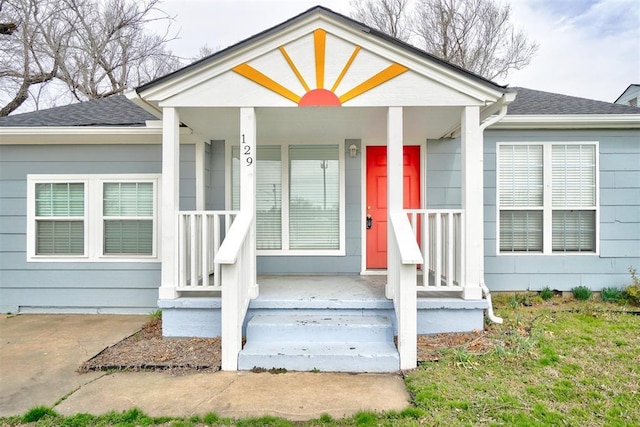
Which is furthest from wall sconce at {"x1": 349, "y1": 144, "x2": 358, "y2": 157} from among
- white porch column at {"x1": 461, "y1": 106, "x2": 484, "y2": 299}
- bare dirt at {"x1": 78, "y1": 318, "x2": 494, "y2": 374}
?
bare dirt at {"x1": 78, "y1": 318, "x2": 494, "y2": 374}

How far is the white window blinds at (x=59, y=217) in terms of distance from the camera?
5.15m

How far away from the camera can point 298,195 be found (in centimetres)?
543

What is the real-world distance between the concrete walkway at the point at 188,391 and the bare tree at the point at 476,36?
1500cm

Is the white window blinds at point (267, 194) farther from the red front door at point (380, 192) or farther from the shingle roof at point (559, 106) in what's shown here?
the shingle roof at point (559, 106)

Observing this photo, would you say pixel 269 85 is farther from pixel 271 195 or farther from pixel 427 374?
pixel 427 374

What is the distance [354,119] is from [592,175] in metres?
3.66

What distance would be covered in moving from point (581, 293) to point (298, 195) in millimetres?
4250

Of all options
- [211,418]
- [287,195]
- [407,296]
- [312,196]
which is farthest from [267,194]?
[211,418]

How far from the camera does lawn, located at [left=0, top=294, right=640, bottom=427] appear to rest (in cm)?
Result: 238

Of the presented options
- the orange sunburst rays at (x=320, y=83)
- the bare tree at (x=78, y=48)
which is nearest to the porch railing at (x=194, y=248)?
the orange sunburst rays at (x=320, y=83)

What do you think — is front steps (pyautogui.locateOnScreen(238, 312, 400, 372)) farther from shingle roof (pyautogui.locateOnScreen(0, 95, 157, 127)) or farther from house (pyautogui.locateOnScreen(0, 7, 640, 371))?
shingle roof (pyautogui.locateOnScreen(0, 95, 157, 127))

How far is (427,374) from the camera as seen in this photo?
298 cm

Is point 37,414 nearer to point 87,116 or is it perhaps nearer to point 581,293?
point 87,116

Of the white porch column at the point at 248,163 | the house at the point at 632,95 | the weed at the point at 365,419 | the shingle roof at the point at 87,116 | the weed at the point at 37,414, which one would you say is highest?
the house at the point at 632,95
